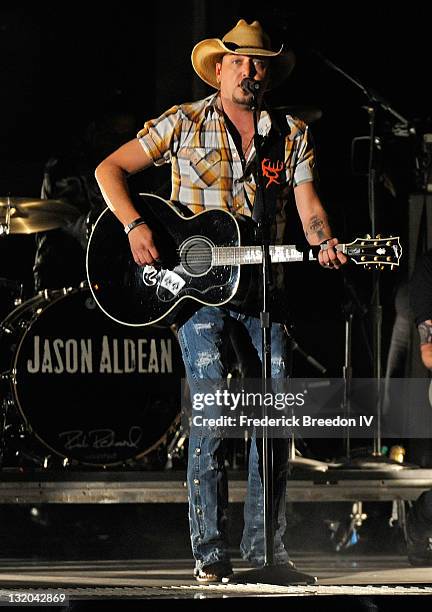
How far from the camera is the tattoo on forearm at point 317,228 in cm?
486

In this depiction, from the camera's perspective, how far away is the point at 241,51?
16.2ft

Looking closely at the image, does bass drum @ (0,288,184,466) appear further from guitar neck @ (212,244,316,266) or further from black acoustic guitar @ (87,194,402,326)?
guitar neck @ (212,244,316,266)

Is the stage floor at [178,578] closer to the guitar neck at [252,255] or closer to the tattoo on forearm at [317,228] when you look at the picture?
the guitar neck at [252,255]

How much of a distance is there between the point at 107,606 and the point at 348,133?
2.61m

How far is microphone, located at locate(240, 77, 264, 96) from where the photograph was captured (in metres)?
4.70

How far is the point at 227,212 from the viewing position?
489 cm

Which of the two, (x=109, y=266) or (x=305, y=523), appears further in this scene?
(x=305, y=523)

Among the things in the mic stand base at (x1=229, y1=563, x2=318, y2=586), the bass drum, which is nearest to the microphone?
the bass drum

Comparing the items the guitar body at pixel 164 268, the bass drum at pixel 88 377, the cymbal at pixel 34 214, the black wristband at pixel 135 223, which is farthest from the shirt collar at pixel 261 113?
the bass drum at pixel 88 377

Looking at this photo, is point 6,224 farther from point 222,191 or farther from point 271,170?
point 271,170

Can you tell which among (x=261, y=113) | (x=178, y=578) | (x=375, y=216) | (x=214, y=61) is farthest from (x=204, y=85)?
(x=178, y=578)

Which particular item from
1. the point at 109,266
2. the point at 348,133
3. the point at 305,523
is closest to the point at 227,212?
the point at 109,266

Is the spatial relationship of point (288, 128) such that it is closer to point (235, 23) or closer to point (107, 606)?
point (235, 23)
